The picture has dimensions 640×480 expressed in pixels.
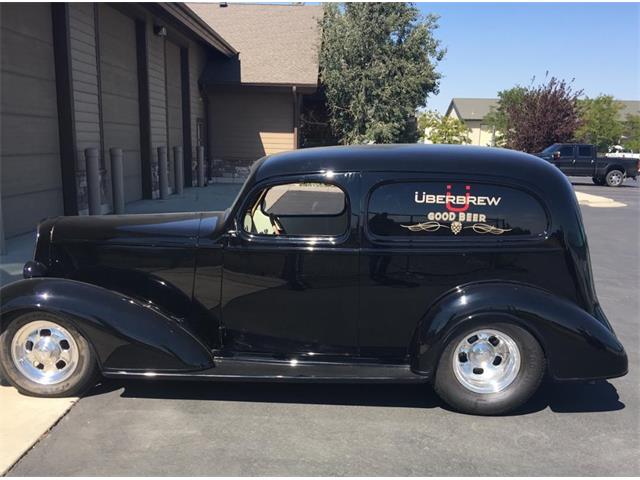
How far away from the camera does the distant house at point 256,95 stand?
65.1ft

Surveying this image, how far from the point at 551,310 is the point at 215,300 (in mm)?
2206

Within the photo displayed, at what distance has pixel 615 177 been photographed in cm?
2308

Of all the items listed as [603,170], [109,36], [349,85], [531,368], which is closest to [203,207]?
[109,36]

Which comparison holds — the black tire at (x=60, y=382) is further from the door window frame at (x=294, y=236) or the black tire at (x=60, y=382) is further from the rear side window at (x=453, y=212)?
the rear side window at (x=453, y=212)

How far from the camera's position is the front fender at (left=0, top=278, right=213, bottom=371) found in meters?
3.50

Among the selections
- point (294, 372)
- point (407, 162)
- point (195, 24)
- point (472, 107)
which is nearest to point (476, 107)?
point (472, 107)

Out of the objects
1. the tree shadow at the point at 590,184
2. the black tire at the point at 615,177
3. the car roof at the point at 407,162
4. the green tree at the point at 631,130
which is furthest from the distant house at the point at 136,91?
the green tree at the point at 631,130

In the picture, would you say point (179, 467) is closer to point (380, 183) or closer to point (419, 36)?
point (380, 183)

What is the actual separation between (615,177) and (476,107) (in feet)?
209

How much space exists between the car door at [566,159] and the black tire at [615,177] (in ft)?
5.25

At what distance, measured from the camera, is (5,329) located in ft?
11.8

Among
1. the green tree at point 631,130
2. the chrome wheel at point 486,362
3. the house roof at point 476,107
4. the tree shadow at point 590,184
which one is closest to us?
the chrome wheel at point 486,362

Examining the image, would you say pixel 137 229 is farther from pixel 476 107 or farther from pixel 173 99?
pixel 476 107

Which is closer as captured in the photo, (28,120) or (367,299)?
(367,299)
